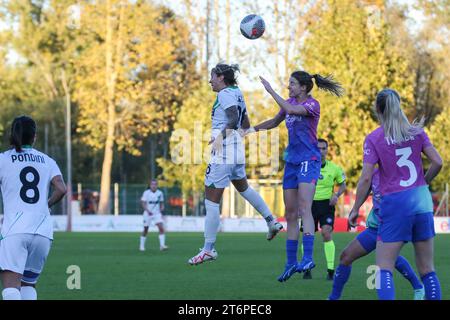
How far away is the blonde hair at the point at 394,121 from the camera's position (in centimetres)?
1094

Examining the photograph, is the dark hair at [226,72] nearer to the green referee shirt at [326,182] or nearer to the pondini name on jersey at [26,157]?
the pondini name on jersey at [26,157]

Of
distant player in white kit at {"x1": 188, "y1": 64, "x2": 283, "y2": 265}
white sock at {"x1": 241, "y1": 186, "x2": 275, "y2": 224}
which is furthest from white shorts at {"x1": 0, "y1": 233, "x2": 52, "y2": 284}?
white sock at {"x1": 241, "y1": 186, "x2": 275, "y2": 224}

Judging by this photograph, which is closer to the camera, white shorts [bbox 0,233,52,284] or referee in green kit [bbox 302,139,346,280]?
white shorts [bbox 0,233,52,284]

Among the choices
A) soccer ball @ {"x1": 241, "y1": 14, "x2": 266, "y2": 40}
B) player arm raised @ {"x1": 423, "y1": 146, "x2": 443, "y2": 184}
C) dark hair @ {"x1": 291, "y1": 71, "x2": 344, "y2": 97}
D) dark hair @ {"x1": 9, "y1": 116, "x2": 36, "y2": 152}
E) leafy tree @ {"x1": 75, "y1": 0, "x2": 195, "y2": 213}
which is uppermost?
leafy tree @ {"x1": 75, "y1": 0, "x2": 195, "y2": 213}

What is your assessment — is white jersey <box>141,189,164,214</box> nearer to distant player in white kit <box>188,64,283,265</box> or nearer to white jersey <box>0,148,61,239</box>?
distant player in white kit <box>188,64,283,265</box>

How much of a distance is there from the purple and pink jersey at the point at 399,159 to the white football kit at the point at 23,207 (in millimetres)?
3426

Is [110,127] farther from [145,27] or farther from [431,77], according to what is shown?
[431,77]

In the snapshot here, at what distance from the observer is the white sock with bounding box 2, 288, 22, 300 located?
11.0m

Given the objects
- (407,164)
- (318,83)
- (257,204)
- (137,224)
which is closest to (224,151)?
(257,204)

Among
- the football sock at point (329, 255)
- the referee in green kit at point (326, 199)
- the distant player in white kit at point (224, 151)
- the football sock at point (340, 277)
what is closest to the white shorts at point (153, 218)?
the referee in green kit at point (326, 199)

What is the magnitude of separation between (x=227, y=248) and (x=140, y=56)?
33.1 m

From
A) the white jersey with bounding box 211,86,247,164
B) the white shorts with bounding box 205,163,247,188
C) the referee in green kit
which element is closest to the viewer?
the white jersey with bounding box 211,86,247,164

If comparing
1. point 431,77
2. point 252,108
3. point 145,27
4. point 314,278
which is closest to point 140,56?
point 145,27

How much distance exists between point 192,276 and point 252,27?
287 inches
